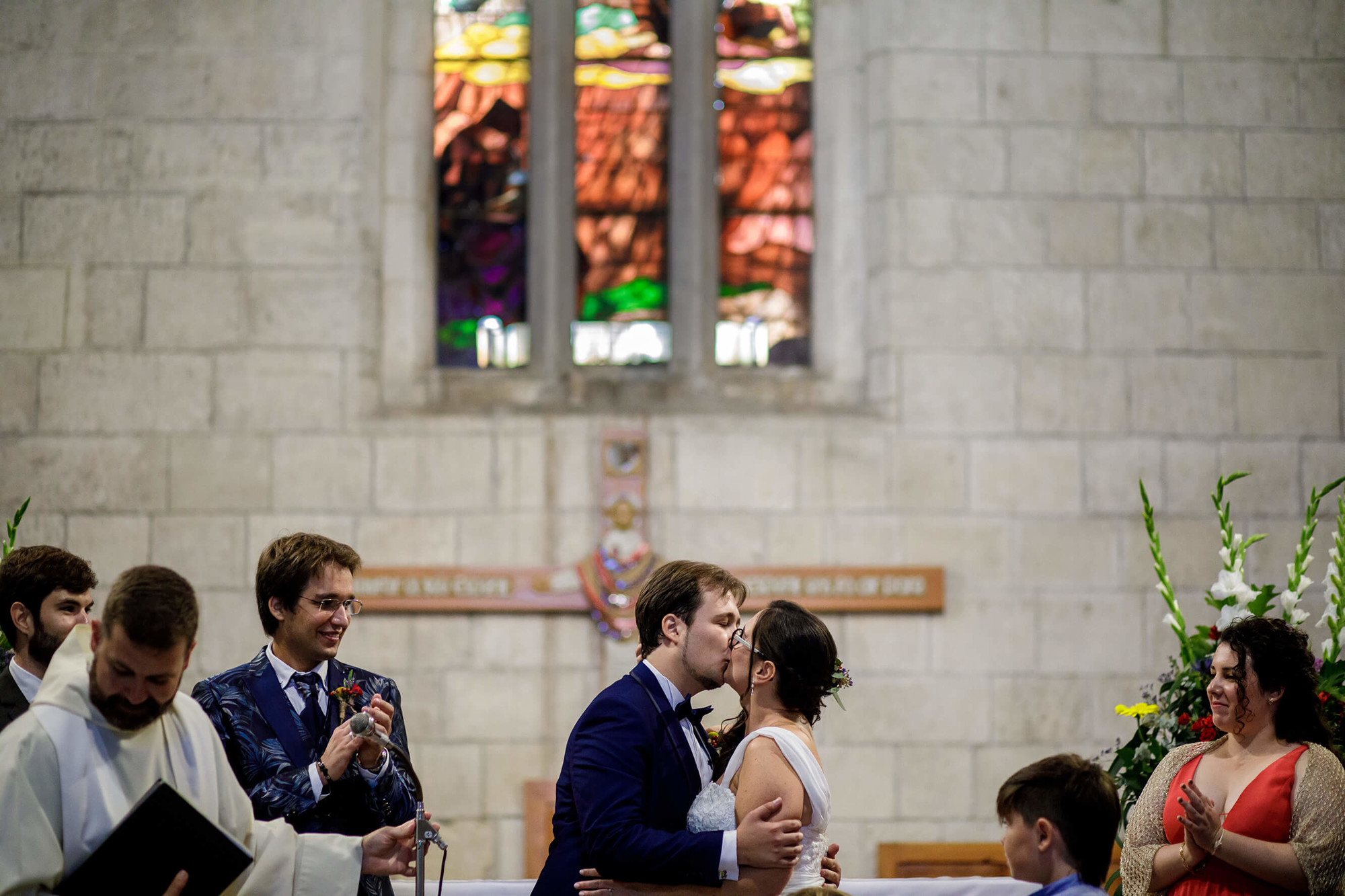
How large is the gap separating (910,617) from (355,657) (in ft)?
7.53

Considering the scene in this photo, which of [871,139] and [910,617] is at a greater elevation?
[871,139]

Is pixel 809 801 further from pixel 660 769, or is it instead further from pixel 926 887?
pixel 926 887

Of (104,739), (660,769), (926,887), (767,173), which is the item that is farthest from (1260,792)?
(767,173)

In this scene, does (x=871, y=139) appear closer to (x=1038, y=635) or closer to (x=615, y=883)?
(x=1038, y=635)

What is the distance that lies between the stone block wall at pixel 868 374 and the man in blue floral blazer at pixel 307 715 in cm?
249

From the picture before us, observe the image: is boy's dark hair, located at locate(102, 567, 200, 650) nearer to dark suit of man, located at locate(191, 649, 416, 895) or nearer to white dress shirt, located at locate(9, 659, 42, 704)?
dark suit of man, located at locate(191, 649, 416, 895)

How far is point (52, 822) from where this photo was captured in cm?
204

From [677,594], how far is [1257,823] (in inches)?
58.0

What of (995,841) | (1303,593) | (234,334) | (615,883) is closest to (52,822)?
(615,883)

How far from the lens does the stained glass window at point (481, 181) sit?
5664 mm

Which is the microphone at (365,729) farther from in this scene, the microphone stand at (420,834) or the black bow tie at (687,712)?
the black bow tie at (687,712)

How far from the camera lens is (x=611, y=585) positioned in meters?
5.18

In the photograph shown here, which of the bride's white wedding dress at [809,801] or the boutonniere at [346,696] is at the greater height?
the boutonniere at [346,696]

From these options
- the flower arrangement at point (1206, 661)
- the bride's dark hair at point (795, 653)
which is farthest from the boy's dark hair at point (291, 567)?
the flower arrangement at point (1206, 661)
